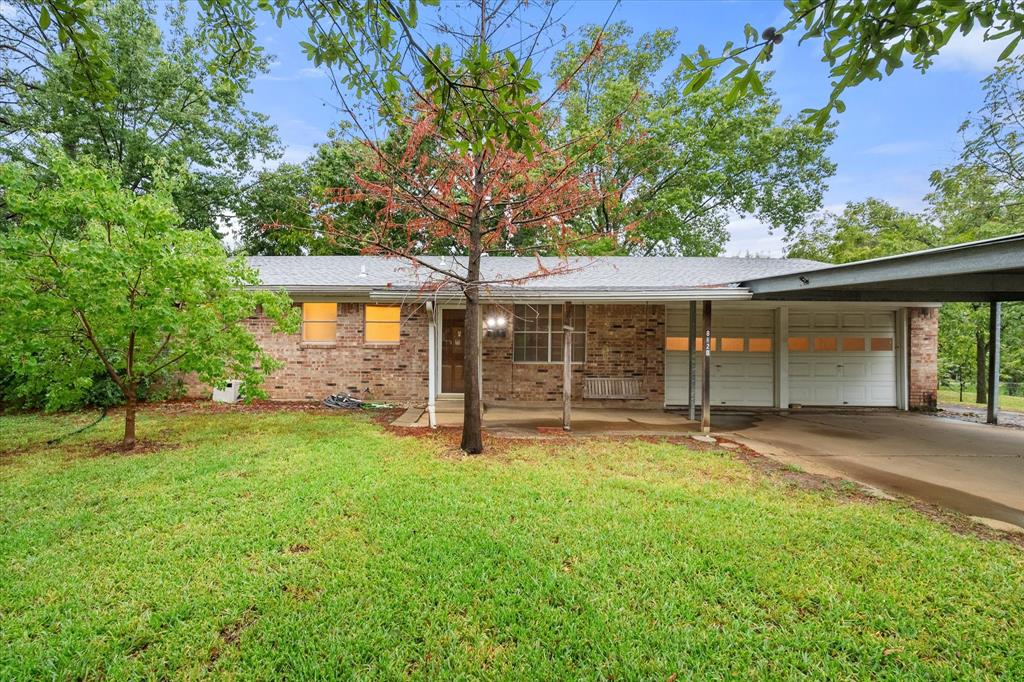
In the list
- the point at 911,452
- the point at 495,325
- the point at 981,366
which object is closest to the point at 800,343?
the point at 911,452

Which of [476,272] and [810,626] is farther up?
[476,272]

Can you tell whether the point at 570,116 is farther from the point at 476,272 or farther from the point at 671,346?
the point at 476,272

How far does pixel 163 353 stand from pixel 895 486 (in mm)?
9834

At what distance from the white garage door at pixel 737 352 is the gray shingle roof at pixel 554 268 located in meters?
0.96

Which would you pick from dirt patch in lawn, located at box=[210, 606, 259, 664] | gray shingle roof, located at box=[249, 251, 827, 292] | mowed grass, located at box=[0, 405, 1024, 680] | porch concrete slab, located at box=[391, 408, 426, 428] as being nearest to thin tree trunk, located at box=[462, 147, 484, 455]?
mowed grass, located at box=[0, 405, 1024, 680]

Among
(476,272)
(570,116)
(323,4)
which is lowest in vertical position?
(476,272)

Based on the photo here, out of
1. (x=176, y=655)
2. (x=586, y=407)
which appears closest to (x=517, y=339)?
(x=586, y=407)

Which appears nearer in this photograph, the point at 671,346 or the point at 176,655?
the point at 176,655

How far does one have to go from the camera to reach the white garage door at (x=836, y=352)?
35.0ft

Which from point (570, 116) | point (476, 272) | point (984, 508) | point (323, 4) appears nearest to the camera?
point (323, 4)

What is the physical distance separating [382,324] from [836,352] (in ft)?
36.7

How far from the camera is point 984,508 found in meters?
4.41

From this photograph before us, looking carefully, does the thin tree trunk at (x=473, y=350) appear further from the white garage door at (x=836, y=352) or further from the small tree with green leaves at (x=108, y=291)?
the white garage door at (x=836, y=352)

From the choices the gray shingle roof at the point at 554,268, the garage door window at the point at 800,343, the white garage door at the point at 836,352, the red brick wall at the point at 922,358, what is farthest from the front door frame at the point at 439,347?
the red brick wall at the point at 922,358
